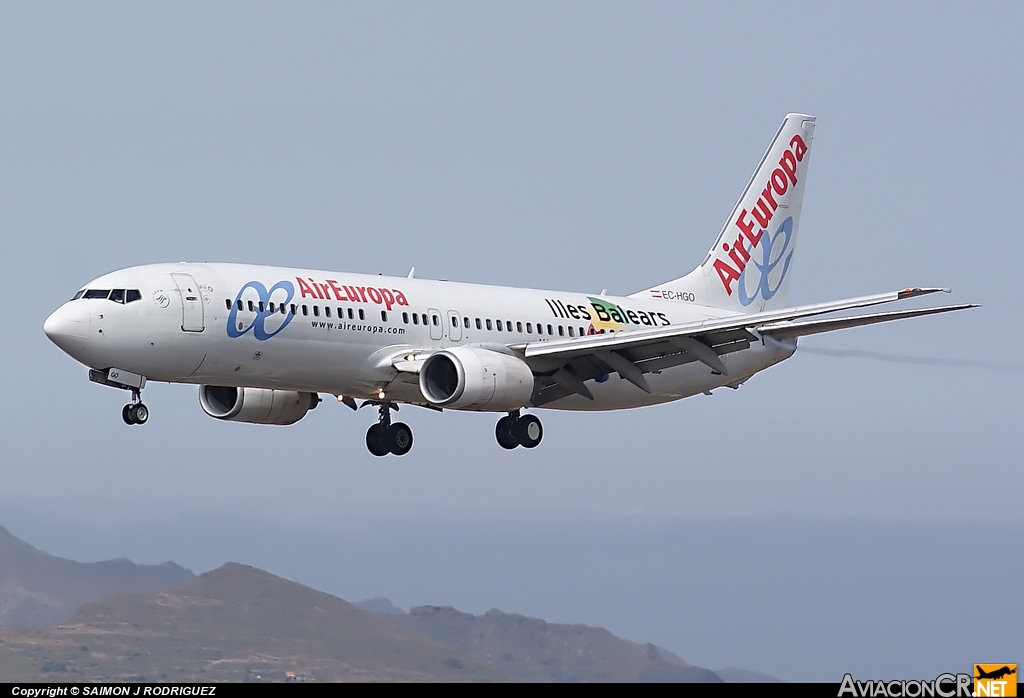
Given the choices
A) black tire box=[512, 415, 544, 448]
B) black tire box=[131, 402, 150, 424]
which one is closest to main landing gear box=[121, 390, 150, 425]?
black tire box=[131, 402, 150, 424]

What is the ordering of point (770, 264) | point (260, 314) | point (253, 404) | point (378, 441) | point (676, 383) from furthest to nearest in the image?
point (770, 264)
point (676, 383)
point (378, 441)
point (253, 404)
point (260, 314)

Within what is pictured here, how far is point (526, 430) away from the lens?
64312mm

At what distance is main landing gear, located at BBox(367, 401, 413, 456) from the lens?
66625 mm

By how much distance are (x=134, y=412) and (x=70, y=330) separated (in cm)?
275

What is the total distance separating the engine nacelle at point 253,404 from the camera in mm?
65500

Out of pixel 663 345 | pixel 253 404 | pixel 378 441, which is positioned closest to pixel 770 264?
pixel 663 345

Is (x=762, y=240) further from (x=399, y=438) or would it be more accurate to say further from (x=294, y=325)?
(x=294, y=325)

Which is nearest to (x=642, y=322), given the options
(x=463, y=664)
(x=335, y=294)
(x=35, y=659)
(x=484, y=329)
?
(x=484, y=329)

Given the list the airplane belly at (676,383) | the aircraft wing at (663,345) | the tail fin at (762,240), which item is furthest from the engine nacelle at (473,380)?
the tail fin at (762,240)

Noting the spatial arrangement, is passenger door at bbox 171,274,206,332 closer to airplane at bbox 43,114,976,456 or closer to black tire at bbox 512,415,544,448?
airplane at bbox 43,114,976,456

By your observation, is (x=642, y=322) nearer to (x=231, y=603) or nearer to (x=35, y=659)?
(x=231, y=603)

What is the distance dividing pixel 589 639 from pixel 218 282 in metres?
13.1

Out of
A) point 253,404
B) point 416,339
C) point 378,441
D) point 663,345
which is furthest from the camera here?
point 378,441

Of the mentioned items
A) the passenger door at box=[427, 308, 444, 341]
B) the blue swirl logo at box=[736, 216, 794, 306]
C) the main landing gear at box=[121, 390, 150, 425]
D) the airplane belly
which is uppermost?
the blue swirl logo at box=[736, 216, 794, 306]
